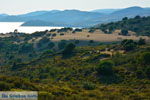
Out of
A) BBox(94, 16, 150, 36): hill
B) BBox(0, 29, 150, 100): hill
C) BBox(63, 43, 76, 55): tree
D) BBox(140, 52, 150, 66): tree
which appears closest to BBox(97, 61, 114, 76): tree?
BBox(0, 29, 150, 100): hill

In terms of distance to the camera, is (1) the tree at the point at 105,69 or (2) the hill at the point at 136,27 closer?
(1) the tree at the point at 105,69

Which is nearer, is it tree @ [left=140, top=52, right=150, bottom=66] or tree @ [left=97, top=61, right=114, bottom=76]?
tree @ [left=97, top=61, right=114, bottom=76]

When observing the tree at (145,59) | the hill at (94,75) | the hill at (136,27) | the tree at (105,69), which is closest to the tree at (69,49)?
the hill at (94,75)

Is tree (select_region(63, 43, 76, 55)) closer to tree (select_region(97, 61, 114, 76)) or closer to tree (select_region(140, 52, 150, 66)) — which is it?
tree (select_region(97, 61, 114, 76))

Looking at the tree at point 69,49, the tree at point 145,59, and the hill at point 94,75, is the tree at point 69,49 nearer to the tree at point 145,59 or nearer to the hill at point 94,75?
the hill at point 94,75

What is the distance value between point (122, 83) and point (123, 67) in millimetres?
8031

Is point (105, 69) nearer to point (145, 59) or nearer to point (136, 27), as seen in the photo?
point (145, 59)

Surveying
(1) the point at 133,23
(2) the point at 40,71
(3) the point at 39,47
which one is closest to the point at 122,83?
(2) the point at 40,71

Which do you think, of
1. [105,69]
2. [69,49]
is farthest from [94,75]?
[69,49]

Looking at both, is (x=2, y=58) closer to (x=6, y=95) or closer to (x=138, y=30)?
(x=138, y=30)

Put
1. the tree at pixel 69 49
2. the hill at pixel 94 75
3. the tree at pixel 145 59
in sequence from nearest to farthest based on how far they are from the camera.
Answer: the hill at pixel 94 75 → the tree at pixel 145 59 → the tree at pixel 69 49

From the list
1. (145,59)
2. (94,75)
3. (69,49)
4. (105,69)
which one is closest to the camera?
(105,69)

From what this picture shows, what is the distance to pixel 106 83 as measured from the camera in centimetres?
4859

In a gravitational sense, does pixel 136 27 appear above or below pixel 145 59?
above
